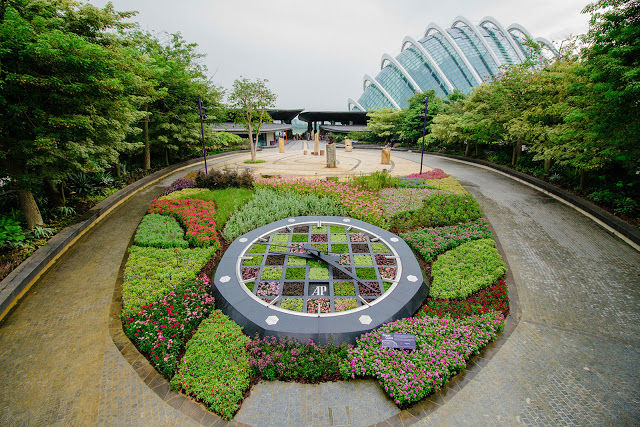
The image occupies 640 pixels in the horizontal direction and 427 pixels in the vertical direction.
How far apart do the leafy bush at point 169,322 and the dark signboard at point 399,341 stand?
362 centimetres

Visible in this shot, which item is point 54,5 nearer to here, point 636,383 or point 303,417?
point 303,417

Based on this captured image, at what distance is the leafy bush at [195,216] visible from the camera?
9086mm

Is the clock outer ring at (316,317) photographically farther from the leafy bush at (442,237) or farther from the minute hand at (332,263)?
the leafy bush at (442,237)

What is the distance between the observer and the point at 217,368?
4.74 meters

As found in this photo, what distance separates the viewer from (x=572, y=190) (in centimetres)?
1357

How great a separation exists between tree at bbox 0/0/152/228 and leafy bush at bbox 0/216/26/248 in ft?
1.93

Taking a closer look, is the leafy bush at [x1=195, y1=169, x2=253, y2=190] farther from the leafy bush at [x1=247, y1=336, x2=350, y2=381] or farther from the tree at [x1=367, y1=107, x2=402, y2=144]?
the tree at [x1=367, y1=107, x2=402, y2=144]

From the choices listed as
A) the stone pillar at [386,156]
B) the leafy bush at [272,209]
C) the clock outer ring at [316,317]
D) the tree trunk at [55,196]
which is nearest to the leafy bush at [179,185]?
the tree trunk at [55,196]

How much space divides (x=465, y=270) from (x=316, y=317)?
170 inches

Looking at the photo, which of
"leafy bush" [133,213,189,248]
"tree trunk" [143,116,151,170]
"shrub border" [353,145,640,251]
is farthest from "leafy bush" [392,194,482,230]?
"tree trunk" [143,116,151,170]

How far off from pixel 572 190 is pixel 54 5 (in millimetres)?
21199

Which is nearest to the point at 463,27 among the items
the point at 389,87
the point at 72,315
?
the point at 389,87

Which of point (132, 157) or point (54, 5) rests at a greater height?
point (54, 5)

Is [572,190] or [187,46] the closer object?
[572,190]
